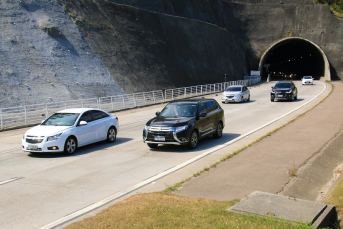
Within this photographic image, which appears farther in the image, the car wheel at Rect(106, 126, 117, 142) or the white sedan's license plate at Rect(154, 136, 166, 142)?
the car wheel at Rect(106, 126, 117, 142)

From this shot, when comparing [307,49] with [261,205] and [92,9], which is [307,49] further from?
[261,205]

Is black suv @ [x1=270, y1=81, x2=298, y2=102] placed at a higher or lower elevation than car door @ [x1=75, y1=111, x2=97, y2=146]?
higher

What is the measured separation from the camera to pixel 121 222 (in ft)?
19.2

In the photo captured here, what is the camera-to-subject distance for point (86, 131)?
46.1ft

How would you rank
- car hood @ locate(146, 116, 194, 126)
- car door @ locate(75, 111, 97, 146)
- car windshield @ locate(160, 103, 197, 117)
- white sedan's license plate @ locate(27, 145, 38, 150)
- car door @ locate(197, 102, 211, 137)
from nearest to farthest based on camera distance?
white sedan's license plate @ locate(27, 145, 38, 150) → car hood @ locate(146, 116, 194, 126) → car door @ locate(75, 111, 97, 146) → car door @ locate(197, 102, 211, 137) → car windshield @ locate(160, 103, 197, 117)

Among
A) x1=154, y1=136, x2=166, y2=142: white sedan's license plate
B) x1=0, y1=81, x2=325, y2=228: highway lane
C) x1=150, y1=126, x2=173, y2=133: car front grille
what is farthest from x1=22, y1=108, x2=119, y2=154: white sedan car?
x1=154, y1=136, x2=166, y2=142: white sedan's license plate

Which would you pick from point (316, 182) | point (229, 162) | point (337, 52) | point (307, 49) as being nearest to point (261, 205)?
point (316, 182)

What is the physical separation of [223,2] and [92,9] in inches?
1736

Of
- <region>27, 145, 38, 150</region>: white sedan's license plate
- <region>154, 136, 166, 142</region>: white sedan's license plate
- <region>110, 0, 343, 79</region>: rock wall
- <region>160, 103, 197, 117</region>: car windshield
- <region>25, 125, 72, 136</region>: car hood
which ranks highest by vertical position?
<region>110, 0, 343, 79</region>: rock wall

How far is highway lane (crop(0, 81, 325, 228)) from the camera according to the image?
24.2 feet

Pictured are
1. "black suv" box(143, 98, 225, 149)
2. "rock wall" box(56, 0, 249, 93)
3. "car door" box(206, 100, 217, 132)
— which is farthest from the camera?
"rock wall" box(56, 0, 249, 93)

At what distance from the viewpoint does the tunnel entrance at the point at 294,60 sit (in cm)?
7475

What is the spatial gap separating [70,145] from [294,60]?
92055mm

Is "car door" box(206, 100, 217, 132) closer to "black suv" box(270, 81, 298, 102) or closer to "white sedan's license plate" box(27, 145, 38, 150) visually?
"white sedan's license plate" box(27, 145, 38, 150)
